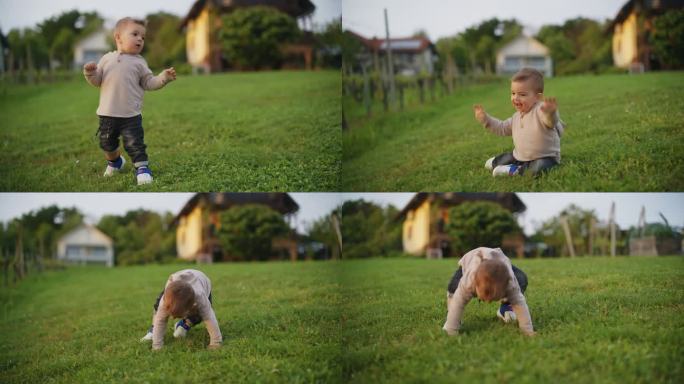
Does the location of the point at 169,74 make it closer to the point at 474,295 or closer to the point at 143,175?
the point at 143,175

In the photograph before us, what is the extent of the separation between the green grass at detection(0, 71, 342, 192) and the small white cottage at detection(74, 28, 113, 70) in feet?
0.56

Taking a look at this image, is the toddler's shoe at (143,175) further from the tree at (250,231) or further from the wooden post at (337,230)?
the wooden post at (337,230)

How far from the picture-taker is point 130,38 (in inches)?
166

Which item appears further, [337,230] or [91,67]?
[337,230]

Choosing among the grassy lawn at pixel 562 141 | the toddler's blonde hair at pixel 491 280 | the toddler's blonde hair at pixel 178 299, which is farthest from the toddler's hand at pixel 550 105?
the toddler's blonde hair at pixel 178 299

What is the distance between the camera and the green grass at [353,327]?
11.7ft

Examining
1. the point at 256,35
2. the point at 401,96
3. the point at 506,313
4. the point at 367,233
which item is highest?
the point at 256,35

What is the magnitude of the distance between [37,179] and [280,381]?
79.9 inches

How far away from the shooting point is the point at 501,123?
169 inches

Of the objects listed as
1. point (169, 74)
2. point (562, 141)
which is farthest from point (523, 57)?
point (169, 74)

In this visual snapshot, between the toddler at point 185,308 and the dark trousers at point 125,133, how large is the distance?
0.78 metres

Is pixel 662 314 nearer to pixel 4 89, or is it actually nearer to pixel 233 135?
pixel 233 135

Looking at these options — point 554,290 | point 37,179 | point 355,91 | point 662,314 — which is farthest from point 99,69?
point 662,314

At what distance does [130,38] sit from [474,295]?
90.9 inches
